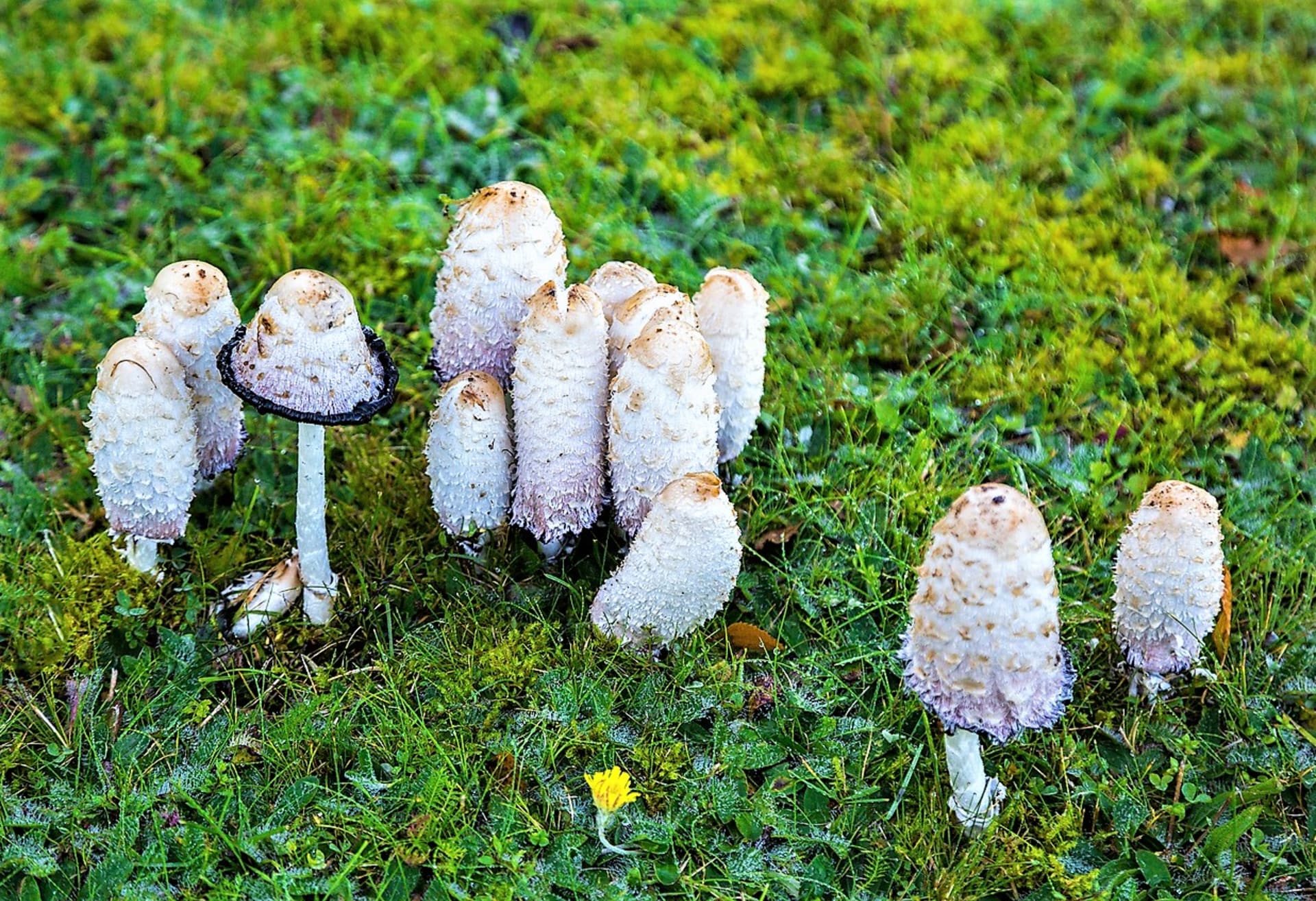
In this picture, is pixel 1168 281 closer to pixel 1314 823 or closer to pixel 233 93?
pixel 1314 823

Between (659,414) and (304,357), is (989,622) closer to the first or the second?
(659,414)

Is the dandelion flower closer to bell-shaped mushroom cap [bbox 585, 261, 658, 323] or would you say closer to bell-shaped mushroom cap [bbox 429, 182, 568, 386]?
bell-shaped mushroom cap [bbox 429, 182, 568, 386]

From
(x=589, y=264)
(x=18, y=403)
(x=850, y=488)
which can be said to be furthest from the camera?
(x=589, y=264)

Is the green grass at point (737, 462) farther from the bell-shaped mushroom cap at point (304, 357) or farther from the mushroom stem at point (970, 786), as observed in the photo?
the bell-shaped mushroom cap at point (304, 357)

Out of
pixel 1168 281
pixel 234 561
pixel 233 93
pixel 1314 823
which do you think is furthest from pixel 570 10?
pixel 1314 823

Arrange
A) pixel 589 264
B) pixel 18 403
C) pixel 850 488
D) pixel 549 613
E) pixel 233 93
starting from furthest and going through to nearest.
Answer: pixel 233 93, pixel 589 264, pixel 18 403, pixel 850 488, pixel 549 613

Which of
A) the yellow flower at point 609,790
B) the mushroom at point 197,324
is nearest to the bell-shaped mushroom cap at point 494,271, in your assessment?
the mushroom at point 197,324

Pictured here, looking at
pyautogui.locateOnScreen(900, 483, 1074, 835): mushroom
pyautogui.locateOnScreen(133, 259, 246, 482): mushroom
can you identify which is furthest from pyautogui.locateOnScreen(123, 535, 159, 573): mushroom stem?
pyautogui.locateOnScreen(900, 483, 1074, 835): mushroom
